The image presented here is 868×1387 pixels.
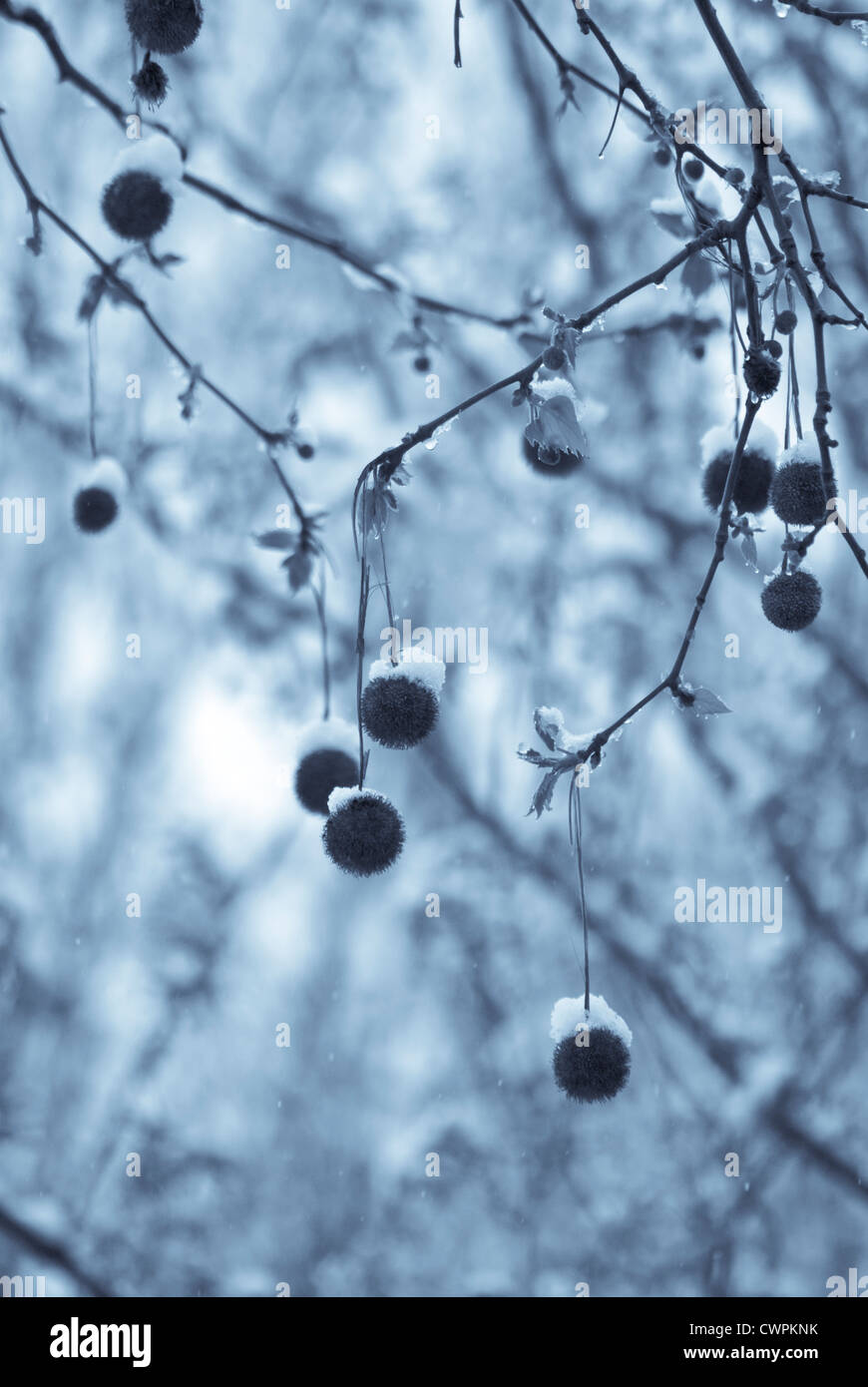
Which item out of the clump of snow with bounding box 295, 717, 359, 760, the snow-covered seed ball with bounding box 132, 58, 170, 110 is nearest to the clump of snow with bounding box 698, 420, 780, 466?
the clump of snow with bounding box 295, 717, 359, 760

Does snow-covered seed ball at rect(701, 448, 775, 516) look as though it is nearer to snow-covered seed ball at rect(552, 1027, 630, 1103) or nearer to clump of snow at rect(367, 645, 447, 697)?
clump of snow at rect(367, 645, 447, 697)

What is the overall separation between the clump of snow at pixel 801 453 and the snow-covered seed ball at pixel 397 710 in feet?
0.85

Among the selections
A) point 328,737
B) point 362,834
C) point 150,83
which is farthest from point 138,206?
point 362,834

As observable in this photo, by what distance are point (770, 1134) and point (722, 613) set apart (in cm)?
123

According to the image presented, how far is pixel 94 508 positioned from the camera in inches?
48.7

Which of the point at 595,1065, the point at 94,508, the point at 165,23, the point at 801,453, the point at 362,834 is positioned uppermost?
the point at 165,23

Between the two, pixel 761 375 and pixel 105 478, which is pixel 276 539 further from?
pixel 761 375

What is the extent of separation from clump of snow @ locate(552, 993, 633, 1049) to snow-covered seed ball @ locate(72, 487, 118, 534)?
2.30 ft

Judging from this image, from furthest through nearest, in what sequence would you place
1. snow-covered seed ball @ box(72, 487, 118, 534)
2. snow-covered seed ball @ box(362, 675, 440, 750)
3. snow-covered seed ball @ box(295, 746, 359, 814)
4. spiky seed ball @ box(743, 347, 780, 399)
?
snow-covered seed ball @ box(72, 487, 118, 534)
snow-covered seed ball @ box(295, 746, 359, 814)
snow-covered seed ball @ box(362, 675, 440, 750)
spiky seed ball @ box(743, 347, 780, 399)

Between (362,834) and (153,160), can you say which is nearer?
(362,834)

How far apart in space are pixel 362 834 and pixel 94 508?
2.04 ft

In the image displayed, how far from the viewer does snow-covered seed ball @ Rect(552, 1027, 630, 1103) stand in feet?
2.61

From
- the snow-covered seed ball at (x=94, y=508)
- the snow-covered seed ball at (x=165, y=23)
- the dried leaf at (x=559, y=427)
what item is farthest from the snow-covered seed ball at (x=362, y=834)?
the snow-covered seed ball at (x=94, y=508)
